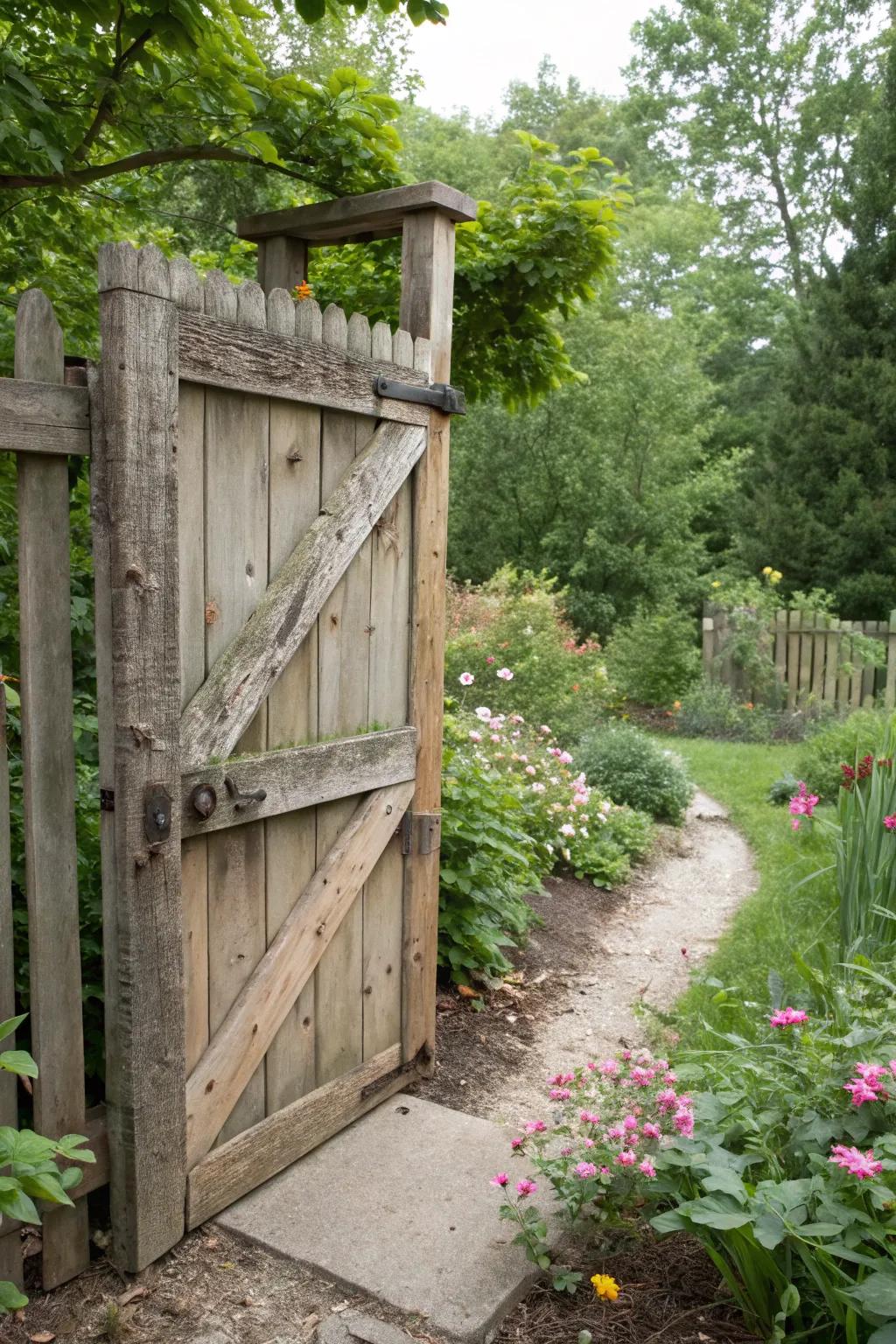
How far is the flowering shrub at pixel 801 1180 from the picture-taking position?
202cm

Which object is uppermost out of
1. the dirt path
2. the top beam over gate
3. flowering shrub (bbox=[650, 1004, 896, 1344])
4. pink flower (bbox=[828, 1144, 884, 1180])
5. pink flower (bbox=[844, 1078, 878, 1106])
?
the top beam over gate

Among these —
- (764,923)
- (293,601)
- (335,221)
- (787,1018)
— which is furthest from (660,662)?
(787,1018)

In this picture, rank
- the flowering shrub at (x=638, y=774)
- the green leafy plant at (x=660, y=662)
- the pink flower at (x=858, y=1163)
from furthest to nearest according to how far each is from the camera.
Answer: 1. the green leafy plant at (x=660, y=662)
2. the flowering shrub at (x=638, y=774)
3. the pink flower at (x=858, y=1163)

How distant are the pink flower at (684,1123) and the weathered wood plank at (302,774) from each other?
1229 mm

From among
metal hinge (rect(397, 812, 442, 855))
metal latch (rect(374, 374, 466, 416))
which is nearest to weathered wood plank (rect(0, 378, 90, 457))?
metal latch (rect(374, 374, 466, 416))

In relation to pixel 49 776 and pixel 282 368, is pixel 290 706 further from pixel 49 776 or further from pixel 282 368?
pixel 282 368

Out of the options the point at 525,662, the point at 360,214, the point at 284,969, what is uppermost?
the point at 360,214

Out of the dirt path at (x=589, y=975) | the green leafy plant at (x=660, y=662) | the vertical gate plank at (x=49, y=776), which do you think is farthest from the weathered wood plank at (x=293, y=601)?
the green leafy plant at (x=660, y=662)

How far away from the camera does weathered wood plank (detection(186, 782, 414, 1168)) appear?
273 centimetres

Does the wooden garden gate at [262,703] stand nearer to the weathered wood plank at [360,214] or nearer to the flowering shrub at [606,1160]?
the weathered wood plank at [360,214]

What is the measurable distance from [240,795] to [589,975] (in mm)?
2800

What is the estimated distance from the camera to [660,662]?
43.2 feet

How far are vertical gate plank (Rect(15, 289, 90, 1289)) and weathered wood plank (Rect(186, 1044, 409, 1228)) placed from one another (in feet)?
1.23

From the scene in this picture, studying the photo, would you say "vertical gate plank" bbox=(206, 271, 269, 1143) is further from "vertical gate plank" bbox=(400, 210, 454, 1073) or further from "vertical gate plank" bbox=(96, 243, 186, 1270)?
"vertical gate plank" bbox=(400, 210, 454, 1073)
